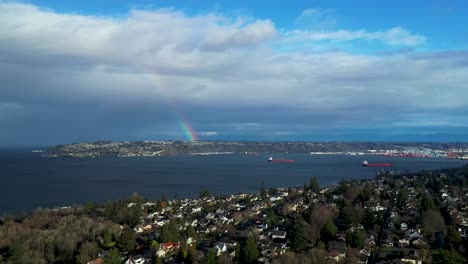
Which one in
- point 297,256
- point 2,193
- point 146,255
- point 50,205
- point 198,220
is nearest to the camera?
point 297,256

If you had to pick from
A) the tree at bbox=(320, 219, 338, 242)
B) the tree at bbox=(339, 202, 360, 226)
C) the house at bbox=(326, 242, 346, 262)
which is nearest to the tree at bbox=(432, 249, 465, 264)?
the house at bbox=(326, 242, 346, 262)

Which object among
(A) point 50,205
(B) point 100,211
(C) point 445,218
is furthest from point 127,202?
(C) point 445,218

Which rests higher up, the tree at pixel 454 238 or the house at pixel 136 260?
the tree at pixel 454 238

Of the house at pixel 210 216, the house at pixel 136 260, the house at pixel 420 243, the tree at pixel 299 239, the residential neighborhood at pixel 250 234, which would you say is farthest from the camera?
the house at pixel 210 216

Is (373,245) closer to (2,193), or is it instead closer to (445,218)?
(445,218)

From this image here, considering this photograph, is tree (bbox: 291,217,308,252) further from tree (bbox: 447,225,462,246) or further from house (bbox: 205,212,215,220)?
house (bbox: 205,212,215,220)

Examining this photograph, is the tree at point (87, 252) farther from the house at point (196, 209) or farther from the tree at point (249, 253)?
the house at point (196, 209)

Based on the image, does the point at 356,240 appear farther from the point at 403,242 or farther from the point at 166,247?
the point at 166,247

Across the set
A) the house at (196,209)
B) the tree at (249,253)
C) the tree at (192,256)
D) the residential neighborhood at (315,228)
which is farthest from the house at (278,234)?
the house at (196,209)
